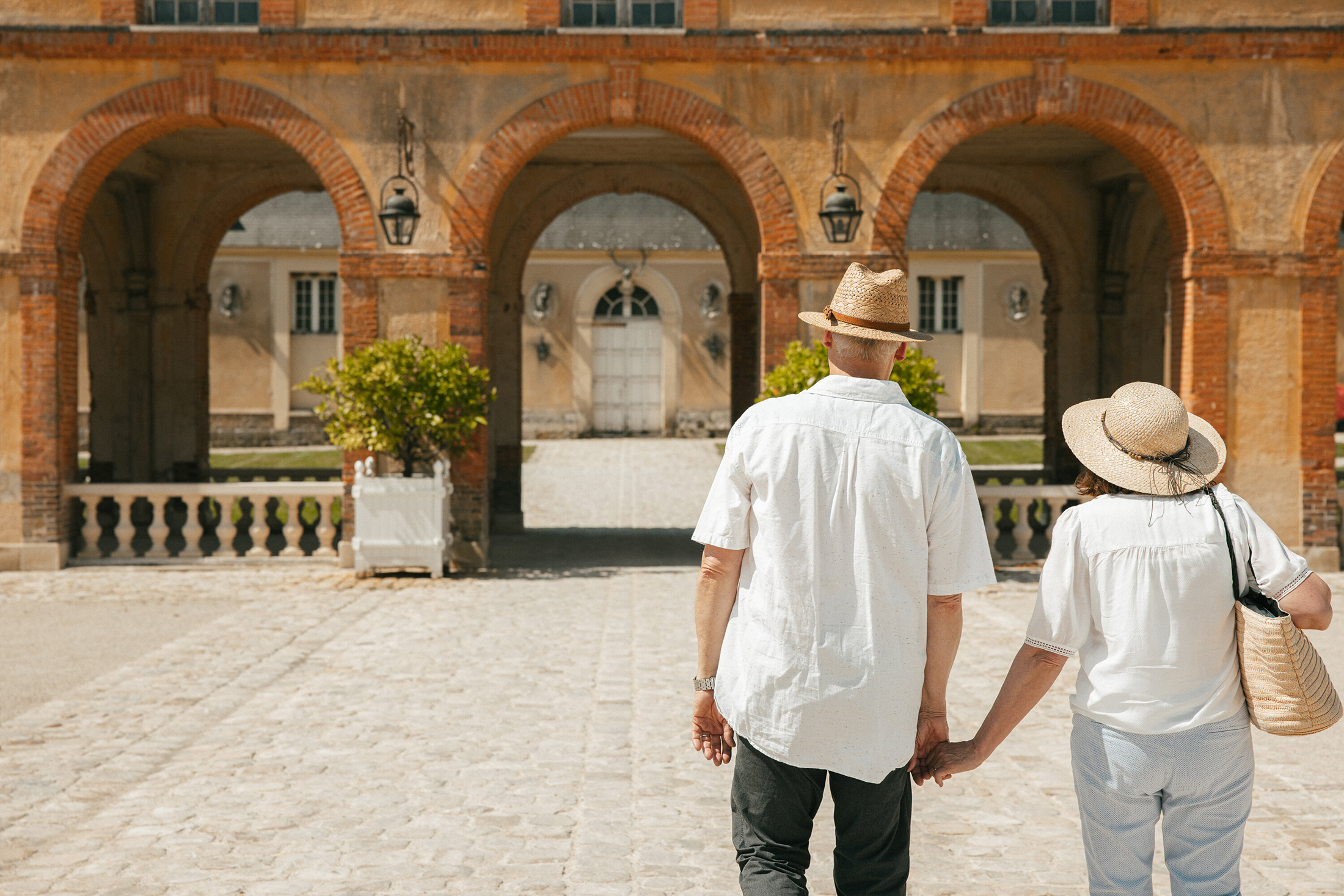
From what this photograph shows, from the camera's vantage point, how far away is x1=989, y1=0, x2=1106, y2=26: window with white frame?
11258 mm

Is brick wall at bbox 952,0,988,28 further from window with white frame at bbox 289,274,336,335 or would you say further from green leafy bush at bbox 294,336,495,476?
window with white frame at bbox 289,274,336,335

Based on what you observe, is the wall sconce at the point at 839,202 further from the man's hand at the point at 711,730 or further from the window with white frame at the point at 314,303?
the window with white frame at the point at 314,303

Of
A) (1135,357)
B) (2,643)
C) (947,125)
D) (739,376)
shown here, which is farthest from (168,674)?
(1135,357)

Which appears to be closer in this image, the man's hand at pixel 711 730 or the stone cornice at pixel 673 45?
the man's hand at pixel 711 730

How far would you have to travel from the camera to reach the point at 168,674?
6957mm

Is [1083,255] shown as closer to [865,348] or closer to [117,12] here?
[117,12]

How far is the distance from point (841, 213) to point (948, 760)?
8.51 meters

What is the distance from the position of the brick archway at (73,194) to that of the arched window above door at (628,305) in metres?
17.9

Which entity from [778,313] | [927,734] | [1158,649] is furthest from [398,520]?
[1158,649]

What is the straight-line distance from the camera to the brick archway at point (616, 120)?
1111 centimetres

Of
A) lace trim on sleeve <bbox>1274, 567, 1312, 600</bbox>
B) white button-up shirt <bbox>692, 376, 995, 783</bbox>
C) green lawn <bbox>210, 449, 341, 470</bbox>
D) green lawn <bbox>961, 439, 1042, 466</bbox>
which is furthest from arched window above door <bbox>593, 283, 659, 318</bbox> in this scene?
lace trim on sleeve <bbox>1274, 567, 1312, 600</bbox>

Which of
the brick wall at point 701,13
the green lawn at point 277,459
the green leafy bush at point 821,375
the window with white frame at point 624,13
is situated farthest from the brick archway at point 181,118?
the green lawn at point 277,459

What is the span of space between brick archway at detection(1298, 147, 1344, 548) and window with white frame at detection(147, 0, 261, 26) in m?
10.2

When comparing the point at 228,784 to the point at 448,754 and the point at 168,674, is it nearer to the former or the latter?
the point at 448,754
